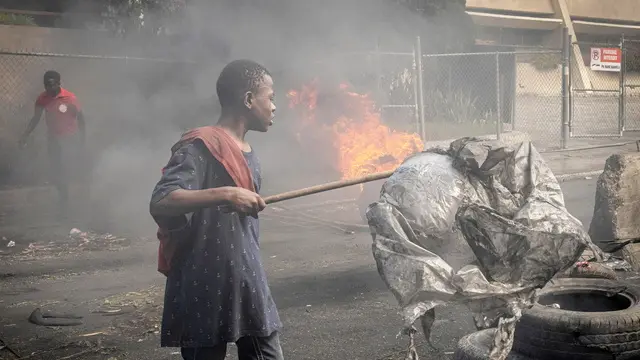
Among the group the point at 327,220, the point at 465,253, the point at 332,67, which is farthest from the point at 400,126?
the point at 465,253

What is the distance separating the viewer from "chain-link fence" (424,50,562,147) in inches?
656

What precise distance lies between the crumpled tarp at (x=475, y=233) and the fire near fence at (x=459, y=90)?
8881 millimetres

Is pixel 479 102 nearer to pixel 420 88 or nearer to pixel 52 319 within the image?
pixel 420 88

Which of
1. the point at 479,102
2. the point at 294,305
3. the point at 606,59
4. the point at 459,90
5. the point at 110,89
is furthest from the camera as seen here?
the point at 479,102

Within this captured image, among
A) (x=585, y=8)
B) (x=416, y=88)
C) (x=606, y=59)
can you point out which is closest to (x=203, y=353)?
(x=416, y=88)

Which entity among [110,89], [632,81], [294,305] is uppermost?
[110,89]

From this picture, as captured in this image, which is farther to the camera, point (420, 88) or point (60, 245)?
point (420, 88)

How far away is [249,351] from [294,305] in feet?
8.69

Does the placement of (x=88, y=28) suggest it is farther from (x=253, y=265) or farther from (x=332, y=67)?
(x=253, y=265)

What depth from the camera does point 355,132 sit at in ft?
39.3

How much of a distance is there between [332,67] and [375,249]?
10.8 m

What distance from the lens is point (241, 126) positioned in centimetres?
297

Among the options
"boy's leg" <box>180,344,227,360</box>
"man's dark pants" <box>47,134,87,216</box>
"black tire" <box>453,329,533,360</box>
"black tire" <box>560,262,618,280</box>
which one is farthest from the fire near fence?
"black tire" <box>453,329,533,360</box>

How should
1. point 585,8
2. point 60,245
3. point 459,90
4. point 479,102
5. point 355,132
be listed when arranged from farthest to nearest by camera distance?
point 585,8
point 479,102
point 459,90
point 355,132
point 60,245
